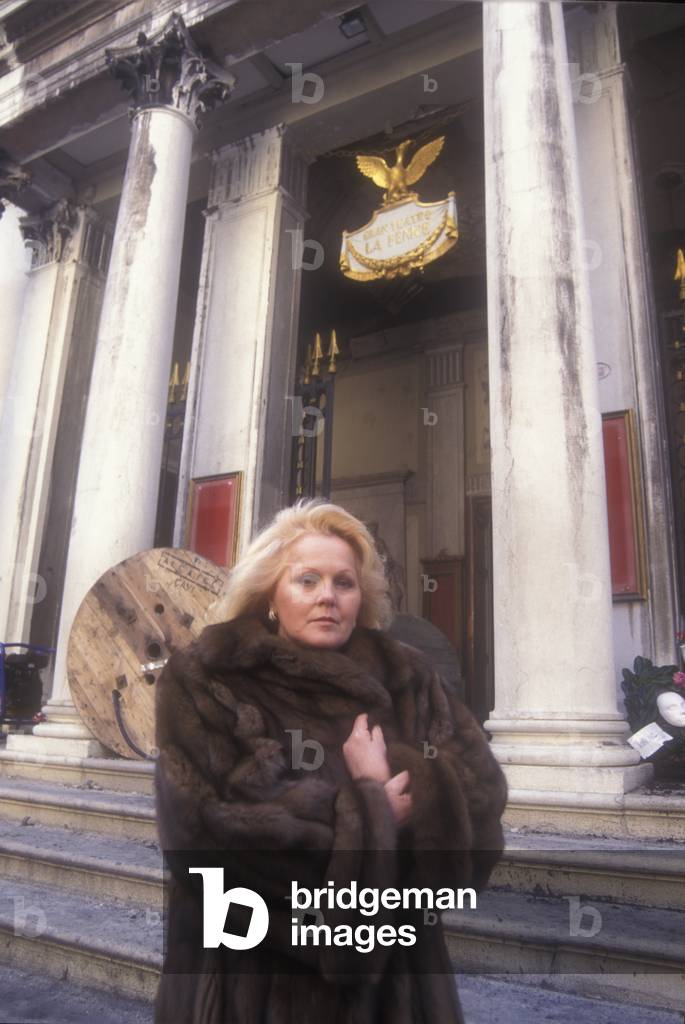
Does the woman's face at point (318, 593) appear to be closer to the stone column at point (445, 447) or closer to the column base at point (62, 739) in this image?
the column base at point (62, 739)

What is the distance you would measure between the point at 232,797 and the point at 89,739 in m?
5.03

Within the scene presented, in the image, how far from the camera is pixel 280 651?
5.40 feet

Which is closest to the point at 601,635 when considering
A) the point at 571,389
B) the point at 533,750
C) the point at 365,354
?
the point at 533,750

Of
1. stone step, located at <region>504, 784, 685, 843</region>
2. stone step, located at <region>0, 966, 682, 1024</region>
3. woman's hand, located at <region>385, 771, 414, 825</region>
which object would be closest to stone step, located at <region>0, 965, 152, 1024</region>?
stone step, located at <region>0, 966, 682, 1024</region>

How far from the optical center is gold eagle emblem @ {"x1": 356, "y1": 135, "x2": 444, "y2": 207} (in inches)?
367

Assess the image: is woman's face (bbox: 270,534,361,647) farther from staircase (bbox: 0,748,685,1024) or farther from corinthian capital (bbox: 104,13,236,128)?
corinthian capital (bbox: 104,13,236,128)

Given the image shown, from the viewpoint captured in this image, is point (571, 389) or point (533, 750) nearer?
point (533, 750)

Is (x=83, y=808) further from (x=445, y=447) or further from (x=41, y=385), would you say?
(x=445, y=447)

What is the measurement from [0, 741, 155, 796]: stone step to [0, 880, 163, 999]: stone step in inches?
64.1

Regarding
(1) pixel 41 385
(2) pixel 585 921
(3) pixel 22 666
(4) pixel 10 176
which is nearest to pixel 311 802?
(2) pixel 585 921

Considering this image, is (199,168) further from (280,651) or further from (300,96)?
(280,651)

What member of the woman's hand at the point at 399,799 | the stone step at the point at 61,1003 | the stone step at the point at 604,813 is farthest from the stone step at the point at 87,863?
the woman's hand at the point at 399,799

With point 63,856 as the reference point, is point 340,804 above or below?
above

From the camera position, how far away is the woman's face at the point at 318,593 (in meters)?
1.73
